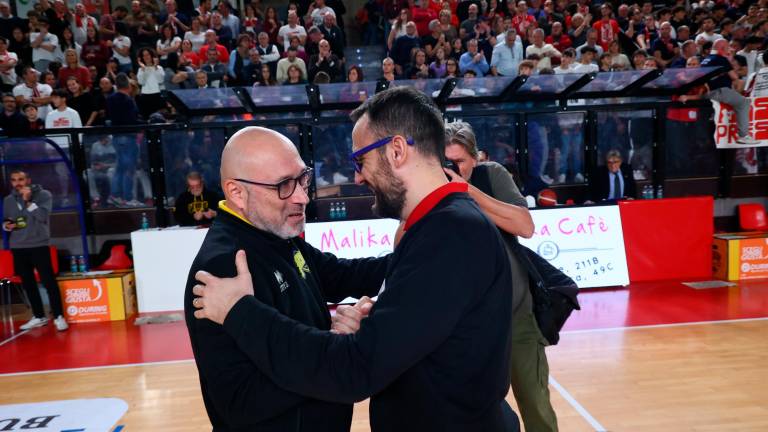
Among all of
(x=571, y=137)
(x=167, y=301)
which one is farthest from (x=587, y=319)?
(x=167, y=301)

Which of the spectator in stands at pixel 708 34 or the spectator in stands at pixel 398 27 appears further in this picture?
the spectator in stands at pixel 398 27

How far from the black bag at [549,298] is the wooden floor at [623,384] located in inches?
59.2

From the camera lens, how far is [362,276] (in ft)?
7.68

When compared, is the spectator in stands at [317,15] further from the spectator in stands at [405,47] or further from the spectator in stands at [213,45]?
the spectator in stands at [213,45]

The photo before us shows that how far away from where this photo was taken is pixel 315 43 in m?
12.5

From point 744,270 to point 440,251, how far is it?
8.43m

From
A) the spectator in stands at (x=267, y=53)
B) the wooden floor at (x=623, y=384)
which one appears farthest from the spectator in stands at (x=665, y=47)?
the spectator in stands at (x=267, y=53)

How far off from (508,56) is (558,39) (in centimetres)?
206

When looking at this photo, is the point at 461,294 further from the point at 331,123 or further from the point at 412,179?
the point at 331,123

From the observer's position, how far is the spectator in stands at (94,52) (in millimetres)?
12328

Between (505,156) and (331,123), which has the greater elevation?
(331,123)

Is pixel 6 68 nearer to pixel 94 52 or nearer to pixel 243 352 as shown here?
pixel 94 52

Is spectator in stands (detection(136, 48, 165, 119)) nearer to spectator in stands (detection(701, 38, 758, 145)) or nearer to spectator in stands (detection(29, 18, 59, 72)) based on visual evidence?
spectator in stands (detection(29, 18, 59, 72))

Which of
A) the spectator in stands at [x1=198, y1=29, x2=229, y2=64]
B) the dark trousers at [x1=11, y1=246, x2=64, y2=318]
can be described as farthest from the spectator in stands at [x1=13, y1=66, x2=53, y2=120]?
the dark trousers at [x1=11, y1=246, x2=64, y2=318]
